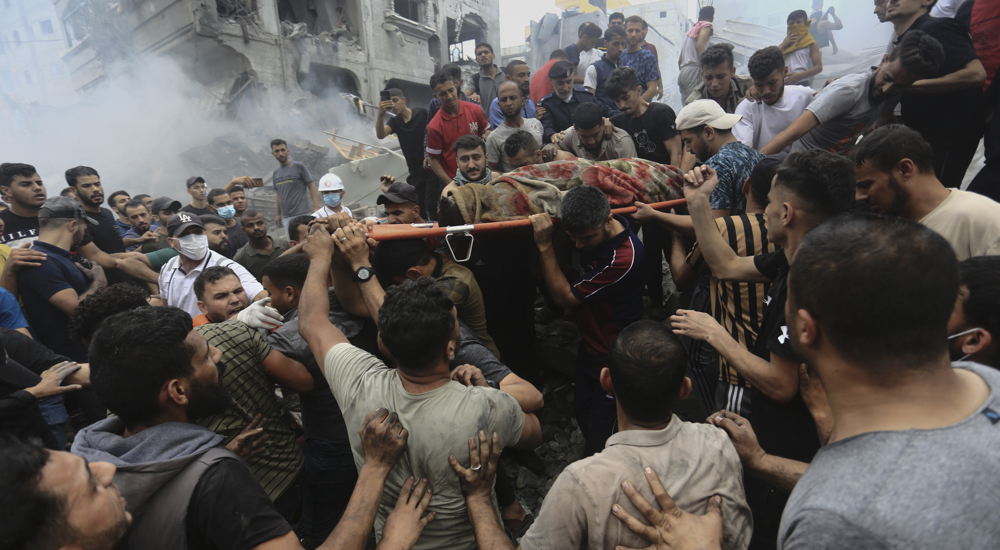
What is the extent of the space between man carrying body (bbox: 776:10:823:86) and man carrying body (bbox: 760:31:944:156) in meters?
4.22

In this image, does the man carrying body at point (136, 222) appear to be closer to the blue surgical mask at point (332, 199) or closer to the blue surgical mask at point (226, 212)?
the blue surgical mask at point (226, 212)

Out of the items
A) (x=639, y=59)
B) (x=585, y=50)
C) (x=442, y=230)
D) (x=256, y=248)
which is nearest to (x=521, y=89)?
(x=639, y=59)

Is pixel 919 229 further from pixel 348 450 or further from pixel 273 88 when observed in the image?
pixel 273 88

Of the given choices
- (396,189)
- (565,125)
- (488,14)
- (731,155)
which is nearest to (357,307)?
(396,189)

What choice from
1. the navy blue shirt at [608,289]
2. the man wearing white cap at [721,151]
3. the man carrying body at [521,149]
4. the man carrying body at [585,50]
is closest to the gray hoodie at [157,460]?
the navy blue shirt at [608,289]

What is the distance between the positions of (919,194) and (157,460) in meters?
3.31

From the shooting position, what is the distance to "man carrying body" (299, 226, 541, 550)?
1.77 m

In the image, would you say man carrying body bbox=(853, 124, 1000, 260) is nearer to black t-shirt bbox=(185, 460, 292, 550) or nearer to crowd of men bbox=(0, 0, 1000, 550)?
crowd of men bbox=(0, 0, 1000, 550)

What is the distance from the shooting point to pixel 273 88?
22.5 metres

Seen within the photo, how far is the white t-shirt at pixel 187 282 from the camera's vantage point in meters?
4.10

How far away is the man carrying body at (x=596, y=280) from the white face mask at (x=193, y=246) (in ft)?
10.8

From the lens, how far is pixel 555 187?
331 centimetres

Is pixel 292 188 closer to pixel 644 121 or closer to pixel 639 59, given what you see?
pixel 639 59

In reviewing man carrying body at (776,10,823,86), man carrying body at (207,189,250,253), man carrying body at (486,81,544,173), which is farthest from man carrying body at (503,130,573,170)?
man carrying body at (776,10,823,86)
